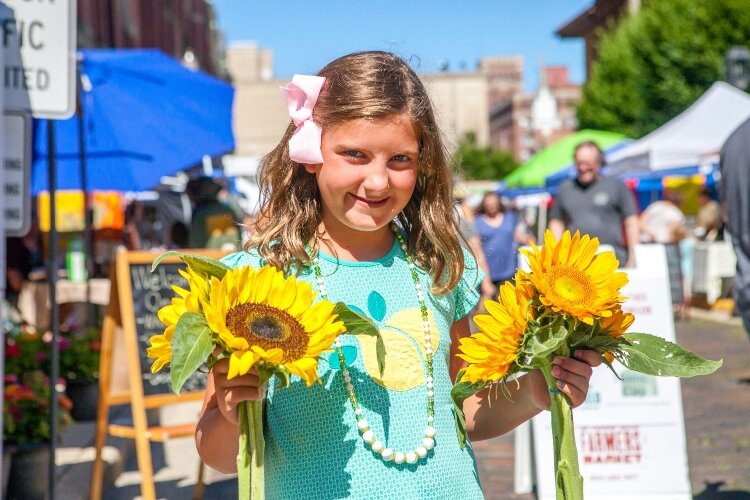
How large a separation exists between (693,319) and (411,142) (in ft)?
47.6

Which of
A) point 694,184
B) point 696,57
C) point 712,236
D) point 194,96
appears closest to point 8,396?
point 194,96

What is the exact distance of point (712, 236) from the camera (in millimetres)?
17844

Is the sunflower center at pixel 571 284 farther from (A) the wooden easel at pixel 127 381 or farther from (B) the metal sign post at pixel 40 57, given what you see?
(A) the wooden easel at pixel 127 381

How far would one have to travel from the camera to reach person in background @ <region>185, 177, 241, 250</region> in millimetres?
9664

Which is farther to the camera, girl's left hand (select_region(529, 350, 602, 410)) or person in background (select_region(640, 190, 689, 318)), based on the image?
person in background (select_region(640, 190, 689, 318))

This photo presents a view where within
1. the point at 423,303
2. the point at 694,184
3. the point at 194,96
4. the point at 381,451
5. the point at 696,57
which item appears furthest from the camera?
the point at 696,57

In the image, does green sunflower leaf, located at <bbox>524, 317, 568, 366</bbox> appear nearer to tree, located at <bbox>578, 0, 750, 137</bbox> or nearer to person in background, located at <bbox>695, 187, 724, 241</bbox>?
person in background, located at <bbox>695, 187, 724, 241</bbox>

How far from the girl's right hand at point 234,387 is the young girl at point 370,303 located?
0.16 metres

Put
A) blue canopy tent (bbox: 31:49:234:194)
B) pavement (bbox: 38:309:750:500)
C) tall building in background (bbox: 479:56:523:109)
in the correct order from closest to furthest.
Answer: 1. pavement (bbox: 38:309:750:500)
2. blue canopy tent (bbox: 31:49:234:194)
3. tall building in background (bbox: 479:56:523:109)

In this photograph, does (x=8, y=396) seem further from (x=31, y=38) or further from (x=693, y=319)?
(x=693, y=319)

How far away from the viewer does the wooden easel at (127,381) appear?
5363 millimetres

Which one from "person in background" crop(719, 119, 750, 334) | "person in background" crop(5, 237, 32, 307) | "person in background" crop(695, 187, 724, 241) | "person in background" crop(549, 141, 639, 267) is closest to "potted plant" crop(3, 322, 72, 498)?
"person in background" crop(719, 119, 750, 334)

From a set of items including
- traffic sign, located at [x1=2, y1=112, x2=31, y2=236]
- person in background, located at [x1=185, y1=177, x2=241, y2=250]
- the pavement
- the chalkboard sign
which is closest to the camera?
traffic sign, located at [x1=2, y1=112, x2=31, y2=236]

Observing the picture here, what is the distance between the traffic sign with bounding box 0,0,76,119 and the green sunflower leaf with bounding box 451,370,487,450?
2.78 metres
